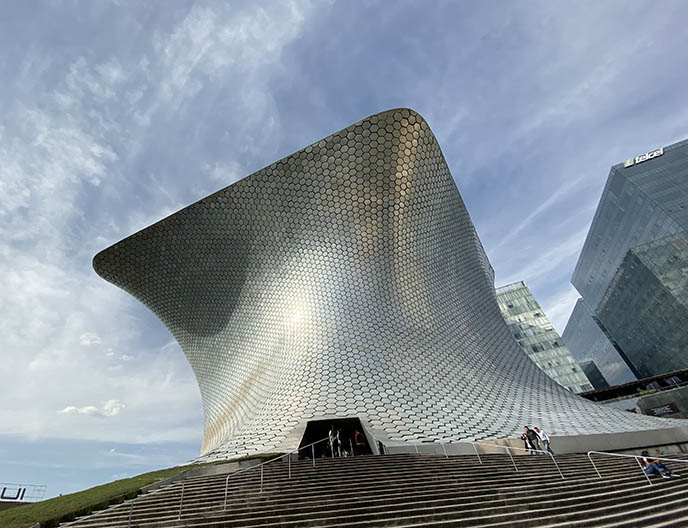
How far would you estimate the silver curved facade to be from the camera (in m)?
12.0

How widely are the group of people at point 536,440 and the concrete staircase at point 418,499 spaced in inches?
42.5

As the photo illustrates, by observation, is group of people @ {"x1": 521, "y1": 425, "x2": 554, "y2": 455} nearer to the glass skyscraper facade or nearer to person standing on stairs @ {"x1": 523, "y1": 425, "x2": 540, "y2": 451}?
person standing on stairs @ {"x1": 523, "y1": 425, "x2": 540, "y2": 451}

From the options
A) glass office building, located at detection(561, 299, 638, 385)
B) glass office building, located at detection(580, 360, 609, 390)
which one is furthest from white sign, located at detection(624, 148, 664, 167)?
glass office building, located at detection(580, 360, 609, 390)

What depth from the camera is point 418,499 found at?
3.93m

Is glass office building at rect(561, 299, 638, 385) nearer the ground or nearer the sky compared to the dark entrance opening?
nearer the sky

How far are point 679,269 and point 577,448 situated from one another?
94.9 feet

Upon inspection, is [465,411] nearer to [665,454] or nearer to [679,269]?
[665,454]

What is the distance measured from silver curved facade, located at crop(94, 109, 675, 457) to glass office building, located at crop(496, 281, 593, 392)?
1629 centimetres

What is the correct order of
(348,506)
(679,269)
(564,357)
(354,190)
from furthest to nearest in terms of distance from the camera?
(564,357) < (679,269) < (354,190) < (348,506)

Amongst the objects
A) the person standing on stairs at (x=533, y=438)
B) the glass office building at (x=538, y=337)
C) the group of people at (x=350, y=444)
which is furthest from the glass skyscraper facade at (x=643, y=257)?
the group of people at (x=350, y=444)

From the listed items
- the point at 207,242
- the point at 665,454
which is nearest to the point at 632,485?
the point at 665,454

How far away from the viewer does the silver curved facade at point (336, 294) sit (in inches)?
473

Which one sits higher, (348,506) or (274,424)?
(274,424)

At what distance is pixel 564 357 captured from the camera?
30484 mm
